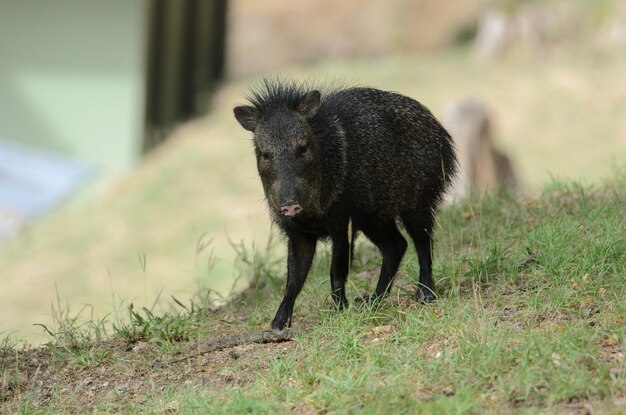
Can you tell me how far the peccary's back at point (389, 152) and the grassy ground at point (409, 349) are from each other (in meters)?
0.43

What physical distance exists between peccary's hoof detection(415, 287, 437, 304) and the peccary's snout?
31.1 inches

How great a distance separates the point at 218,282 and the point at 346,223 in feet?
18.8

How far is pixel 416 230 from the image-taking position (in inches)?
195

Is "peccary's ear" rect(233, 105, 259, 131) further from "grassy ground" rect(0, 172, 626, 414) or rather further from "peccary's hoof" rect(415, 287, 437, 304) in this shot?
Result: "peccary's hoof" rect(415, 287, 437, 304)

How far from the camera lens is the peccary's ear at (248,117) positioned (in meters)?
4.77

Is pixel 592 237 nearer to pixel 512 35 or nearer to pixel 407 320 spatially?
pixel 407 320

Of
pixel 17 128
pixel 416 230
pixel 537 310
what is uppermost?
pixel 17 128

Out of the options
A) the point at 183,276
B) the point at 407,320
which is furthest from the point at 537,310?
the point at 183,276

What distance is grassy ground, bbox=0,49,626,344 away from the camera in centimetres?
1159

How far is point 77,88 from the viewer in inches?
585

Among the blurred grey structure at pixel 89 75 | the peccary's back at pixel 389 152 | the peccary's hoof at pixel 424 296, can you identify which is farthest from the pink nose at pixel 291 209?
the blurred grey structure at pixel 89 75

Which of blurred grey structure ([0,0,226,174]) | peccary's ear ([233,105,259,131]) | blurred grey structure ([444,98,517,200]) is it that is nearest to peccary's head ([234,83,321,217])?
peccary's ear ([233,105,259,131])

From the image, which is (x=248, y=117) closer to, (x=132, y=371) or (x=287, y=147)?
(x=287, y=147)

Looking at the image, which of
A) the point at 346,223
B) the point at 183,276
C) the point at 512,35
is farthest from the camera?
the point at 512,35
